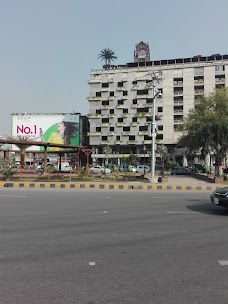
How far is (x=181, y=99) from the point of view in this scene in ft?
249

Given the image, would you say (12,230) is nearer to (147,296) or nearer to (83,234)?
(83,234)

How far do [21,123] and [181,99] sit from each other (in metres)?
39.4

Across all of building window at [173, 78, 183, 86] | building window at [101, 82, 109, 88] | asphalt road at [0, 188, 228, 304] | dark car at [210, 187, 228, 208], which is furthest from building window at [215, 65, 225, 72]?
asphalt road at [0, 188, 228, 304]

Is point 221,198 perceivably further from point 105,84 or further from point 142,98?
point 105,84

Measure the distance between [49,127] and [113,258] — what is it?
77612 mm

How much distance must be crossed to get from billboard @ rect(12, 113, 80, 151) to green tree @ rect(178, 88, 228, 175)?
4562 centimetres

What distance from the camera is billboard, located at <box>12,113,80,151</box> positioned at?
8006 centimetres

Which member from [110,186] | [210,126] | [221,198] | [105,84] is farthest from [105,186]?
[105,84]

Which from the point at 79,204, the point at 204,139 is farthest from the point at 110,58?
the point at 79,204

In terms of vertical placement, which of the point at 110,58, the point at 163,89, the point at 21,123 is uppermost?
the point at 110,58

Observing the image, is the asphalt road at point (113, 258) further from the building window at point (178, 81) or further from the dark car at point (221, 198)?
the building window at point (178, 81)

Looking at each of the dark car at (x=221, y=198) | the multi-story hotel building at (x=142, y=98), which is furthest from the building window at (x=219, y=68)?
the dark car at (x=221, y=198)

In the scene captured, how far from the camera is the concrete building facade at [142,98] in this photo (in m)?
74.4

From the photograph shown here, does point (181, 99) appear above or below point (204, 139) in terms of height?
above
